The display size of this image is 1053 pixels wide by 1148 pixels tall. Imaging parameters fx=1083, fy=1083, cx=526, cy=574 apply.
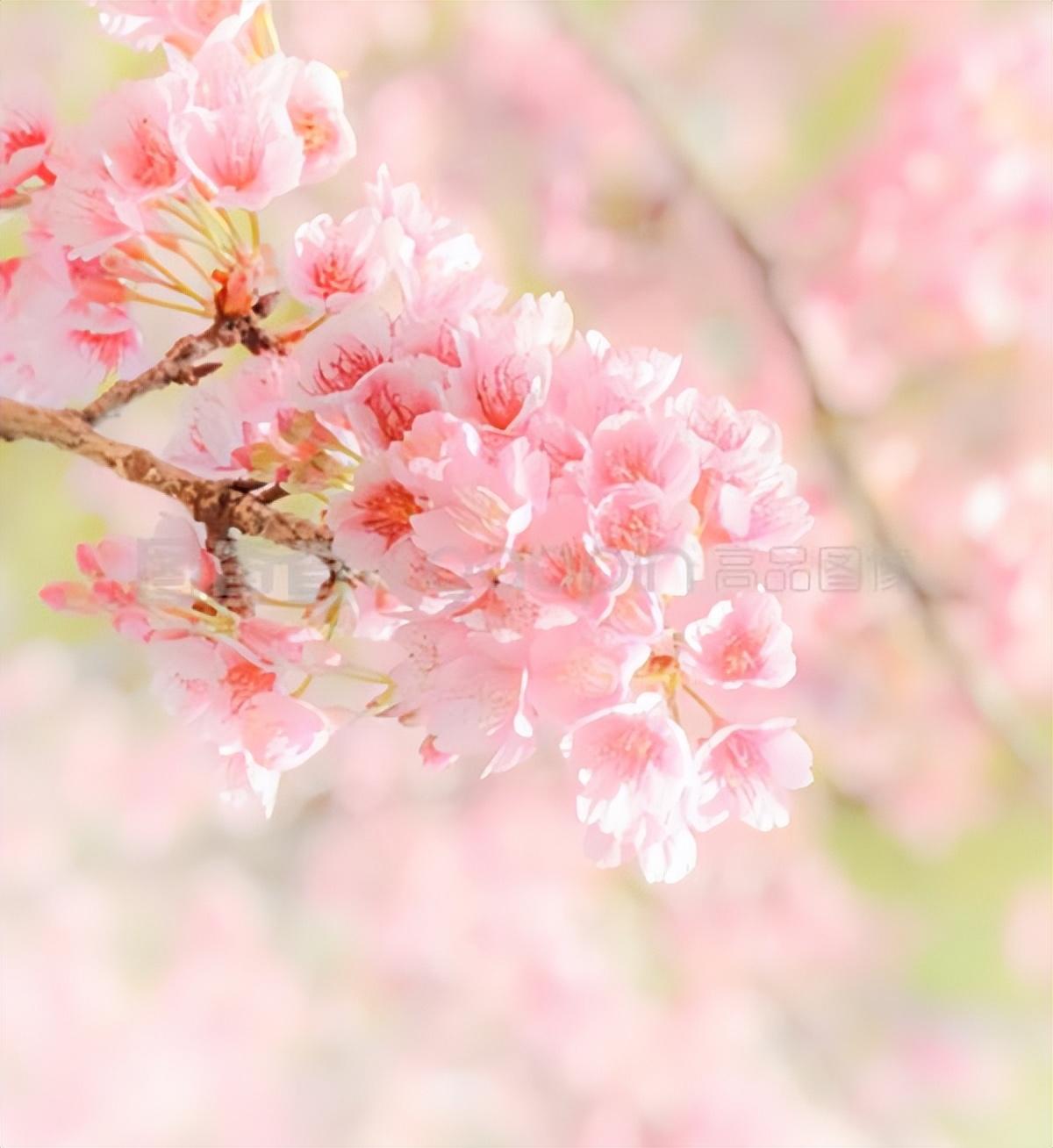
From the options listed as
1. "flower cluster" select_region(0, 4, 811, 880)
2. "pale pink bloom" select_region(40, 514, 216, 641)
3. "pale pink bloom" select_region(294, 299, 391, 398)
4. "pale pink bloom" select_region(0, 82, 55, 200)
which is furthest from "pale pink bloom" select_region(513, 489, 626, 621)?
"pale pink bloom" select_region(0, 82, 55, 200)

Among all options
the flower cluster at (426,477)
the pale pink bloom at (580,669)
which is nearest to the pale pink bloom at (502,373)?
the flower cluster at (426,477)

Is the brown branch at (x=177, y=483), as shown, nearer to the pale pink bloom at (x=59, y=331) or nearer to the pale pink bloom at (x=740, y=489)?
the pale pink bloom at (x=59, y=331)

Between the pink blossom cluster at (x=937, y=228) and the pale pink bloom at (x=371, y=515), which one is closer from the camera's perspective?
the pale pink bloom at (x=371, y=515)

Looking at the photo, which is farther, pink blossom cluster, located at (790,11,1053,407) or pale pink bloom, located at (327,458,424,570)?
pink blossom cluster, located at (790,11,1053,407)

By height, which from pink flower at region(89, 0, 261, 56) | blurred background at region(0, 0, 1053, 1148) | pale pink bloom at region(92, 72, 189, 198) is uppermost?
pink flower at region(89, 0, 261, 56)

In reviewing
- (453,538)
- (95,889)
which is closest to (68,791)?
(95,889)

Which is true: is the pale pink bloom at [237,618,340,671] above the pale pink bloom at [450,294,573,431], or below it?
below

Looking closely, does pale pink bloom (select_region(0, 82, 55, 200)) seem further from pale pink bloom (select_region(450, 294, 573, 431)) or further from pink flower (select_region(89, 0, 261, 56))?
pale pink bloom (select_region(450, 294, 573, 431))

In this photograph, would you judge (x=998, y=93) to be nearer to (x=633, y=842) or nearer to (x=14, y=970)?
(x=633, y=842)
